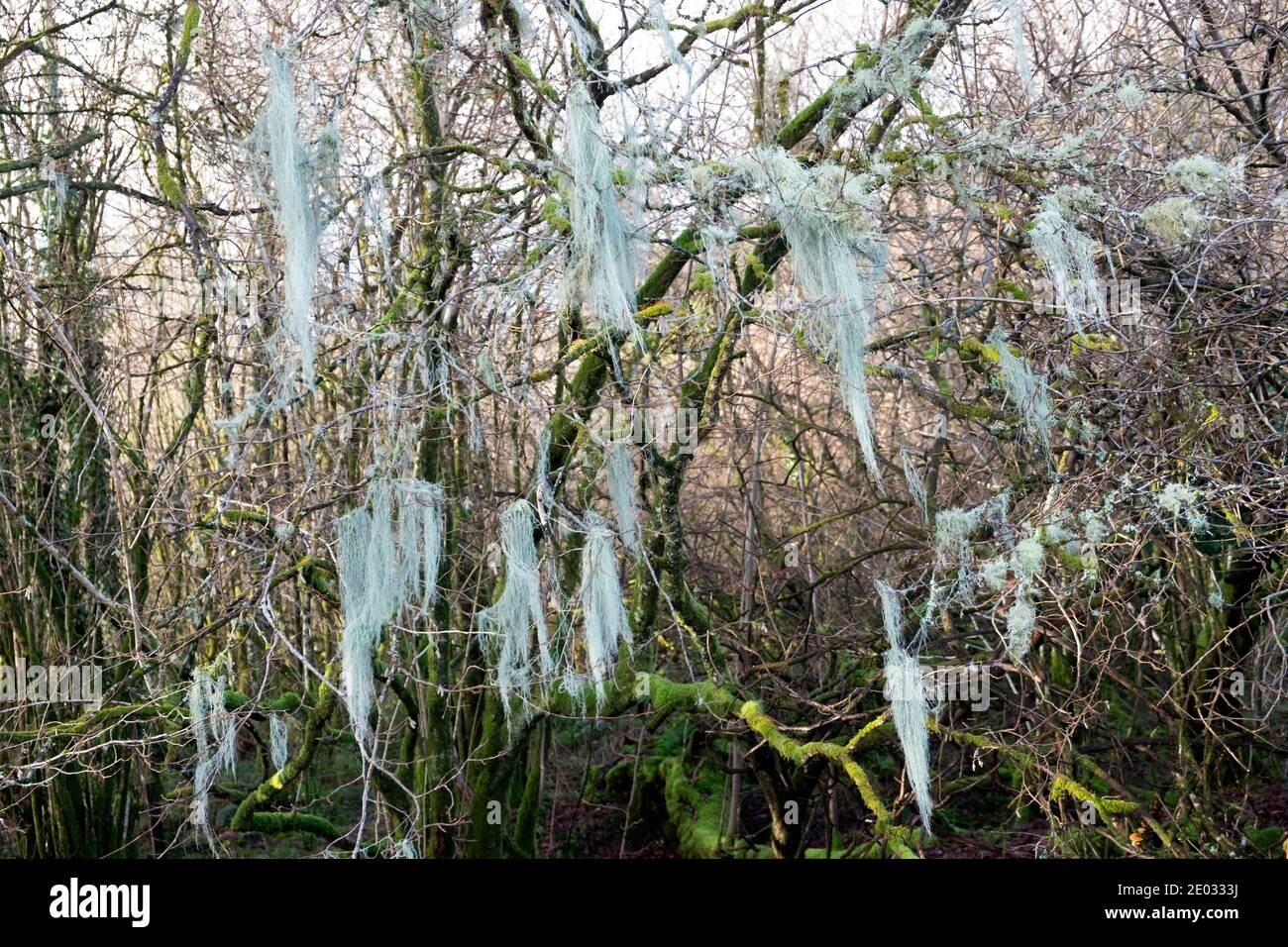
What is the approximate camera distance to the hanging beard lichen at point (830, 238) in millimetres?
3625

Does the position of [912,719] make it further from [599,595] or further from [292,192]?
[292,192]

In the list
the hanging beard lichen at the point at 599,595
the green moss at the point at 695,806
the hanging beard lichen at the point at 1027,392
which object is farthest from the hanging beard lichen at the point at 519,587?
the green moss at the point at 695,806

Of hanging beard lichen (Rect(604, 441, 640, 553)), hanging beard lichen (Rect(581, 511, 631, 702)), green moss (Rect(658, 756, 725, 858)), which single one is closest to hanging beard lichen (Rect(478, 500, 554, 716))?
hanging beard lichen (Rect(581, 511, 631, 702))

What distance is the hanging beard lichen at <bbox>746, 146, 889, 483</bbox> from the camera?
362cm

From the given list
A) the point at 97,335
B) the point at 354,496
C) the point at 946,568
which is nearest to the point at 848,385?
the point at 946,568

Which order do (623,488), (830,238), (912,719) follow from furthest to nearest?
(623,488), (830,238), (912,719)

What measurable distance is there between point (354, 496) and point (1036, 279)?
294 centimetres

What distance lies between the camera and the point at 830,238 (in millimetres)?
3633

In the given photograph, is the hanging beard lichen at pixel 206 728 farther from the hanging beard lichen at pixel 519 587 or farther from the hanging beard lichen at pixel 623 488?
the hanging beard lichen at pixel 623 488

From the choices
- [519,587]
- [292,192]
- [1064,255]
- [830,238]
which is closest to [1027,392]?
[1064,255]

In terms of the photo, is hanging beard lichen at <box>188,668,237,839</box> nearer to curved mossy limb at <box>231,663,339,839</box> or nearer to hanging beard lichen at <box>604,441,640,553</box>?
curved mossy limb at <box>231,663,339,839</box>

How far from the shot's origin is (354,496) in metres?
5.10

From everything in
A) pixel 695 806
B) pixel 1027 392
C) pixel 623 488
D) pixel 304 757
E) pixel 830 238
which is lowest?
pixel 695 806
